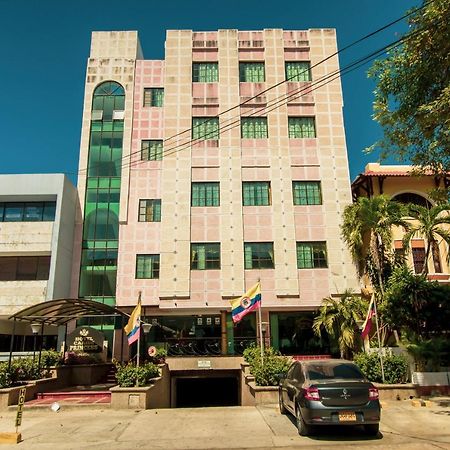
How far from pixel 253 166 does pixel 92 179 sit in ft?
33.9

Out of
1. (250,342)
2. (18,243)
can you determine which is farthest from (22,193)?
(250,342)

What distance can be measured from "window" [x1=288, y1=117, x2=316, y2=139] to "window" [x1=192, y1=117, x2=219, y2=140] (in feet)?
15.7

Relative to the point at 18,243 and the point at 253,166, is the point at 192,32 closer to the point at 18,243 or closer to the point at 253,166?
the point at 253,166

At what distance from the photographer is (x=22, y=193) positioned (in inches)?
1031

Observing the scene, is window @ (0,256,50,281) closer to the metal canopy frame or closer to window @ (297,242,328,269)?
the metal canopy frame

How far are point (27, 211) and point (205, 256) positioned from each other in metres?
11.6

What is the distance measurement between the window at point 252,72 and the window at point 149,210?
1010cm

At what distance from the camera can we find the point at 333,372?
382 inches

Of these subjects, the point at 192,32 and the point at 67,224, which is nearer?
the point at 67,224

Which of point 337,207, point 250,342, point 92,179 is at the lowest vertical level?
point 250,342

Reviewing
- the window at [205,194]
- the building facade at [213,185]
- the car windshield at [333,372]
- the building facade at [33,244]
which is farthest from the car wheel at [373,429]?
the building facade at [33,244]

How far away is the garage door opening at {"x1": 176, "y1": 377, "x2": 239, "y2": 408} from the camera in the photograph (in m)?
24.7

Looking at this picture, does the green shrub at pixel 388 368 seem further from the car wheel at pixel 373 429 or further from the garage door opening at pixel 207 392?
the garage door opening at pixel 207 392

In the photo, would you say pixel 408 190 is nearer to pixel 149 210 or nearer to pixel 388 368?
pixel 388 368
